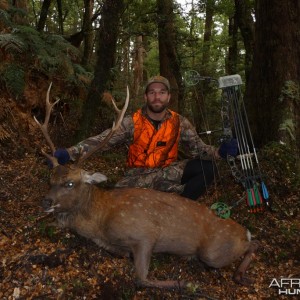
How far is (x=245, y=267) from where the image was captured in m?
4.55

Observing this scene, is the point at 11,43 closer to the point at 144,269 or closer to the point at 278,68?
the point at 278,68

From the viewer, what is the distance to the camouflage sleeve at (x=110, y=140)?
A: 15.6 feet

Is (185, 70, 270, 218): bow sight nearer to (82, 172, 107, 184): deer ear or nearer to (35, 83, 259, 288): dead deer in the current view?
(35, 83, 259, 288): dead deer

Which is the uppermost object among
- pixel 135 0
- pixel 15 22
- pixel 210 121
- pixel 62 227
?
pixel 135 0

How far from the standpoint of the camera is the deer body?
4.26 m

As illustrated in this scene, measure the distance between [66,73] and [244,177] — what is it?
437 centimetres

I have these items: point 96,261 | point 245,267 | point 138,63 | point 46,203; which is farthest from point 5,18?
point 138,63

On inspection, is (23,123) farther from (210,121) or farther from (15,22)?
(210,121)

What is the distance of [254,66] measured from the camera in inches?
251

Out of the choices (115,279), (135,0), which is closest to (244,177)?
(115,279)

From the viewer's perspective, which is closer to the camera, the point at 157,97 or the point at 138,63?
the point at 157,97

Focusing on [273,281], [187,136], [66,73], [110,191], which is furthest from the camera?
[66,73]

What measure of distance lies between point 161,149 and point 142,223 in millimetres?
1574

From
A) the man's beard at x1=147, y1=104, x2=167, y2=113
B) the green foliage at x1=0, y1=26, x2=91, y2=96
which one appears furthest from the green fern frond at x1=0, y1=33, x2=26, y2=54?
the man's beard at x1=147, y1=104, x2=167, y2=113
